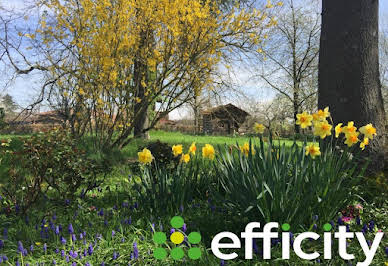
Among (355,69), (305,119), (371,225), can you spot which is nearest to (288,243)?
(371,225)

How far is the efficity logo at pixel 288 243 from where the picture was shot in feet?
7.90

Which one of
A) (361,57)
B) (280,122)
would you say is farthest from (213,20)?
(280,122)

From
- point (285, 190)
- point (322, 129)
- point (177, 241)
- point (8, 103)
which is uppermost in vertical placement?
point (8, 103)

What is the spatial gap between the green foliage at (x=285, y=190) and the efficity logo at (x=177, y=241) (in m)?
0.45

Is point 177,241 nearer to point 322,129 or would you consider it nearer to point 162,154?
point 322,129

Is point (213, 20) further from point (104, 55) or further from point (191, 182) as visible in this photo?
point (191, 182)

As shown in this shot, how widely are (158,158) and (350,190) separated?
2.48 metres

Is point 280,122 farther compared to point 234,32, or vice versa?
point 280,122

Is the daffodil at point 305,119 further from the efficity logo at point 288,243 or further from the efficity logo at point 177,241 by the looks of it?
the efficity logo at point 177,241

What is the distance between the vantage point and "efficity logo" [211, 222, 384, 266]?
7.90ft

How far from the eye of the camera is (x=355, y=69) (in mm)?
4438

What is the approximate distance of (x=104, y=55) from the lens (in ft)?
17.3

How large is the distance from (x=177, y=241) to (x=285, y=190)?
0.97 meters

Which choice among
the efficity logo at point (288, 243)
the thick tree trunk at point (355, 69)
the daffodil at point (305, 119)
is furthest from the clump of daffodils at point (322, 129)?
the thick tree trunk at point (355, 69)
